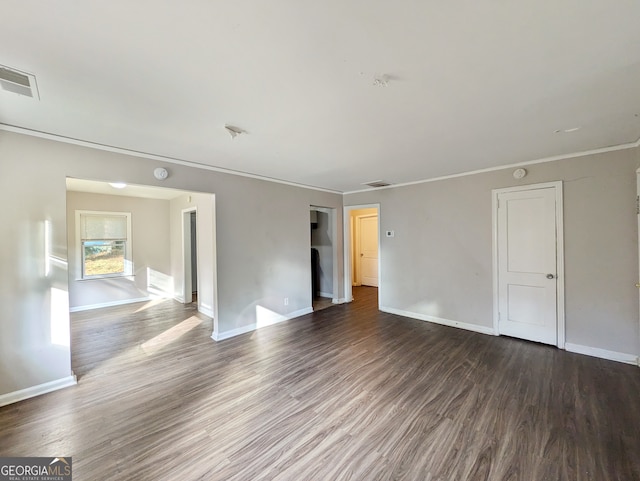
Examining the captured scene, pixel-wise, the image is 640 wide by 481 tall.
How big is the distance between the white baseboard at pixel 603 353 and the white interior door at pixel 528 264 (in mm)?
169

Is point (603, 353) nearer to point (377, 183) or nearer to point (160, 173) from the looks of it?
point (377, 183)

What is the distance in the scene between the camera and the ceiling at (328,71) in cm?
120

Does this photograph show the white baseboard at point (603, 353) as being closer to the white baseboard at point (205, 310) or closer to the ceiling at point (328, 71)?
the ceiling at point (328, 71)

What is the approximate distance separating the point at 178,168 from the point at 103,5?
2.42m

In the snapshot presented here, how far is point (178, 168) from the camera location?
338 cm

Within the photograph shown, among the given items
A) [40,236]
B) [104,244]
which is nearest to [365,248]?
[104,244]

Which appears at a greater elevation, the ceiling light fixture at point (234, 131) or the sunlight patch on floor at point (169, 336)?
the ceiling light fixture at point (234, 131)

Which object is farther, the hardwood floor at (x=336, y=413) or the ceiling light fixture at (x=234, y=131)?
the ceiling light fixture at (x=234, y=131)

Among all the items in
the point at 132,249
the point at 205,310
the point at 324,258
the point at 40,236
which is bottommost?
the point at 205,310

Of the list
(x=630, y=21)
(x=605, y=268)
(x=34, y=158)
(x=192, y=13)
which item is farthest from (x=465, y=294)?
(x=34, y=158)

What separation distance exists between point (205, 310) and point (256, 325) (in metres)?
1.50

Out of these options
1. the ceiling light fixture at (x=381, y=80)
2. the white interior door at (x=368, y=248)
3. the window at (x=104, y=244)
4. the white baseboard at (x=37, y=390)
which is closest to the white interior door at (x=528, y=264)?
the ceiling light fixture at (x=381, y=80)

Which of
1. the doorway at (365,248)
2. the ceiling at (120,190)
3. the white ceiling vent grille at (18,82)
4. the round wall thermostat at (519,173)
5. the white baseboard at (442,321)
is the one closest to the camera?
the white ceiling vent grille at (18,82)

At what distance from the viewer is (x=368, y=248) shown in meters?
8.19
